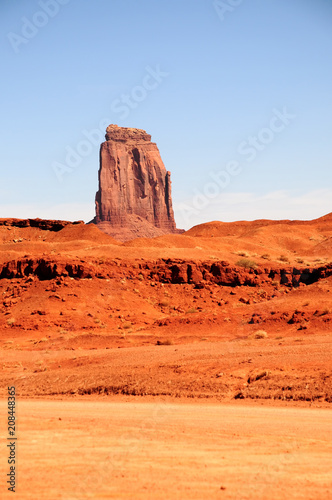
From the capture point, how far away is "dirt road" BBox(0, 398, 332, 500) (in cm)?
823

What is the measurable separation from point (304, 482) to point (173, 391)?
8.26 meters

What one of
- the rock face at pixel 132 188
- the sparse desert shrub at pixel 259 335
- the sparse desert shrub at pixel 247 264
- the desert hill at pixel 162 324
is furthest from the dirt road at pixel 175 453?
the rock face at pixel 132 188

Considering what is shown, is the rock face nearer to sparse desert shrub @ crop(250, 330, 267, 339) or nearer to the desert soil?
the desert soil

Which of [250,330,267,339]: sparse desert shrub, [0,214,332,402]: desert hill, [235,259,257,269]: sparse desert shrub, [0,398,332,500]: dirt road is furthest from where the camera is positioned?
[235,259,257,269]: sparse desert shrub

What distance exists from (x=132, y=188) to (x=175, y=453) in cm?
13534

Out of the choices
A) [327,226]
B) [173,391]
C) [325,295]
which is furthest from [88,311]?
[327,226]

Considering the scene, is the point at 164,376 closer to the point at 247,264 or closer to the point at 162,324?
the point at 162,324

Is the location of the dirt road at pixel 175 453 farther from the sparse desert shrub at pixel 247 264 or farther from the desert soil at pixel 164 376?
the sparse desert shrub at pixel 247 264

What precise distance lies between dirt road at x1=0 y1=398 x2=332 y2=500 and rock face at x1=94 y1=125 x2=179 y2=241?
121m

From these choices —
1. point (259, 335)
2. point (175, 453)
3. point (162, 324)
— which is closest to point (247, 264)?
point (162, 324)

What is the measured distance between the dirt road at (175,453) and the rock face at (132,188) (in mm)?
120956

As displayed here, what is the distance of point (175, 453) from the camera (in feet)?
32.7

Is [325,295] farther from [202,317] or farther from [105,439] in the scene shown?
[105,439]

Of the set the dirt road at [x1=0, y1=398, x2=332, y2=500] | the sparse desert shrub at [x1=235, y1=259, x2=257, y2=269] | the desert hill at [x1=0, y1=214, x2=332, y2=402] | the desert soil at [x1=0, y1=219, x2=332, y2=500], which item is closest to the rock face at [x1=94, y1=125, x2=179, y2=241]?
the desert hill at [x1=0, y1=214, x2=332, y2=402]
